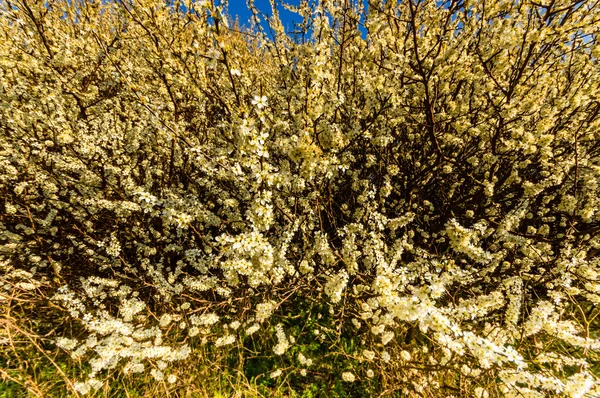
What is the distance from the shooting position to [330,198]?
144 inches

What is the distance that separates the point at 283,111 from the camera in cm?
402

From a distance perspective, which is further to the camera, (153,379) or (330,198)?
(330,198)

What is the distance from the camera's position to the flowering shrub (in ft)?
9.57

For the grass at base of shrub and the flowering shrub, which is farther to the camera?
the grass at base of shrub

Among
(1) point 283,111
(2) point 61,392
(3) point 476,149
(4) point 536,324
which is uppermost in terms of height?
(1) point 283,111

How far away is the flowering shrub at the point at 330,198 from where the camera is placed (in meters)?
2.92

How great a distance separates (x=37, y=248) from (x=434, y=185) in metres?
6.02

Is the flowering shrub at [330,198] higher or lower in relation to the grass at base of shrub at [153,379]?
higher

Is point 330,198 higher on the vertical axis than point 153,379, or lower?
higher

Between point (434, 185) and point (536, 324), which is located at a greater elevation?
point (434, 185)

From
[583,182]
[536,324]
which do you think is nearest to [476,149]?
[583,182]

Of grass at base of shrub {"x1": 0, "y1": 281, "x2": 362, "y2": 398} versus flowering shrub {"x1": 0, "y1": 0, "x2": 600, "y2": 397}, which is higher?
flowering shrub {"x1": 0, "y1": 0, "x2": 600, "y2": 397}

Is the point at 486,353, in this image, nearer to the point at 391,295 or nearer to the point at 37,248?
the point at 391,295

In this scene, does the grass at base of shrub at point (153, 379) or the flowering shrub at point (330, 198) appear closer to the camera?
the flowering shrub at point (330, 198)
